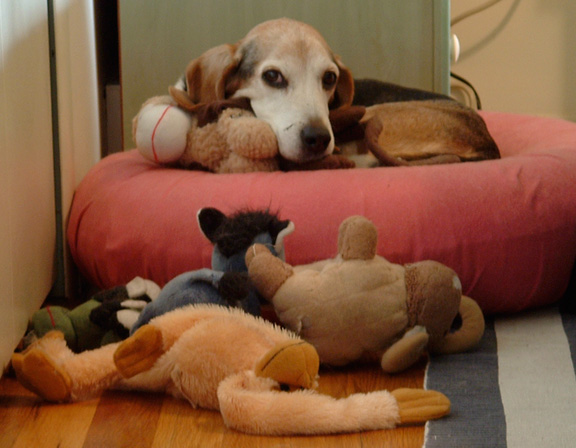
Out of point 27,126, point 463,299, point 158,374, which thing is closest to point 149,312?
point 158,374

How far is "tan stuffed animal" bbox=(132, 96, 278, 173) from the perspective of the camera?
1707mm

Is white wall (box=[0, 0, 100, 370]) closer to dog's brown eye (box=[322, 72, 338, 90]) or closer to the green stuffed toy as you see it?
the green stuffed toy

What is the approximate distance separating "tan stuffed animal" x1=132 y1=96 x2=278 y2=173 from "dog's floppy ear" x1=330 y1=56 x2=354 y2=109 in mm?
401

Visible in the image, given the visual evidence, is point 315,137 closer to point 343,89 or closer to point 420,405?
point 343,89

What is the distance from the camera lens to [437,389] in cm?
115

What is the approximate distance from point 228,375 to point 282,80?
1.00m

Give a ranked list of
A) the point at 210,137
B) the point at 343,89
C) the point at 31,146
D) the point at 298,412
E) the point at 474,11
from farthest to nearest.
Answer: the point at 474,11, the point at 343,89, the point at 210,137, the point at 31,146, the point at 298,412

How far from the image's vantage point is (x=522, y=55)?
3.87 meters

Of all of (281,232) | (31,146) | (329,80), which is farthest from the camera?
(329,80)

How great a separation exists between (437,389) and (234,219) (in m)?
0.45

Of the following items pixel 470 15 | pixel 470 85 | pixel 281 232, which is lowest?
pixel 470 85

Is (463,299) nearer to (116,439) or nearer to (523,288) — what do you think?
(523,288)

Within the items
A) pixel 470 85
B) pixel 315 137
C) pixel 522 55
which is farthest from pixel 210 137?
pixel 522 55

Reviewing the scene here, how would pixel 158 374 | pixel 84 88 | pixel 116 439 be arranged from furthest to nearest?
pixel 84 88 → pixel 158 374 → pixel 116 439
